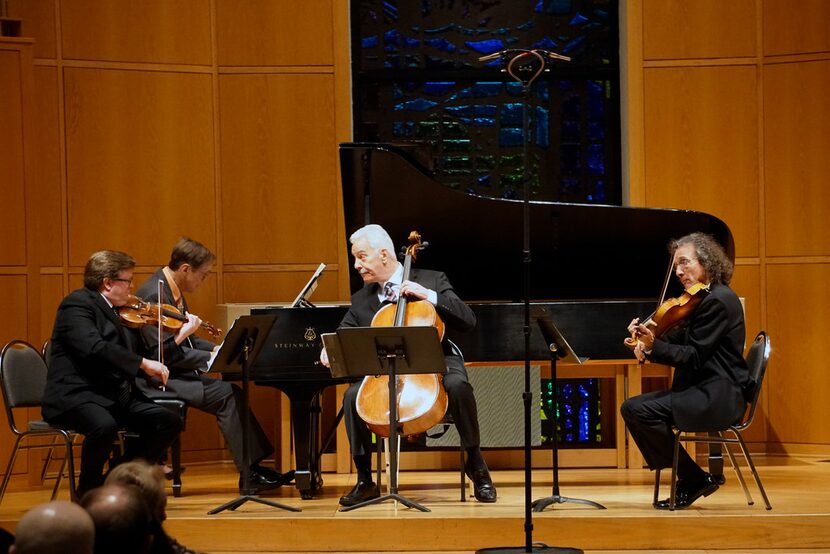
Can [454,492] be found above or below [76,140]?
below

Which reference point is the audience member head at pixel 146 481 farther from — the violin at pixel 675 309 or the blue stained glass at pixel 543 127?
the blue stained glass at pixel 543 127

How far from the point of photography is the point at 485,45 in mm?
7609

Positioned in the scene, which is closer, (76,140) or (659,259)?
(659,259)

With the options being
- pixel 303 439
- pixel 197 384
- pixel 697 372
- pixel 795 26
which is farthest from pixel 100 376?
pixel 795 26

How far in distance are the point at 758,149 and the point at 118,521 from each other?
237 inches

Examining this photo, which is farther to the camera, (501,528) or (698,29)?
(698,29)

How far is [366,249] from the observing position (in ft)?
17.5

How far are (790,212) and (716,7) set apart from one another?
137cm

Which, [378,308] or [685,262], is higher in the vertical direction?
[685,262]

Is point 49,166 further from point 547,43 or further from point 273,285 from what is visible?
point 547,43

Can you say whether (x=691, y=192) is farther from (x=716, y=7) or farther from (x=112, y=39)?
(x=112, y=39)

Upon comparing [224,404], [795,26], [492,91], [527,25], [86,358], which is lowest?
[224,404]

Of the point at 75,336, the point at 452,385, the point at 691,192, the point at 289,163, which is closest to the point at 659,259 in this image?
the point at 691,192

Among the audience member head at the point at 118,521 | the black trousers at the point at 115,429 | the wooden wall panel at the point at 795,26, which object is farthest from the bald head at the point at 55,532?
the wooden wall panel at the point at 795,26
